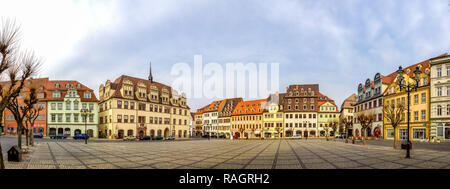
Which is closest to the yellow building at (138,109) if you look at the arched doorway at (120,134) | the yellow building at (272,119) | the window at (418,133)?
the arched doorway at (120,134)

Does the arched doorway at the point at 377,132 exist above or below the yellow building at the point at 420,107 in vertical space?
below

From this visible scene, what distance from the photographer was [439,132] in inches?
1569

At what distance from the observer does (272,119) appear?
77500 millimetres

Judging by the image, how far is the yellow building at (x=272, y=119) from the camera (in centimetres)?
7631

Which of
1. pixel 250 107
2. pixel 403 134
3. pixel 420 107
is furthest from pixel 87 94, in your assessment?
pixel 420 107

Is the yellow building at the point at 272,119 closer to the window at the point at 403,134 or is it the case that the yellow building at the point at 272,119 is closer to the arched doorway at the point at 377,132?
the arched doorway at the point at 377,132

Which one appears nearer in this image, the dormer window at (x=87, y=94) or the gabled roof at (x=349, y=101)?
the dormer window at (x=87, y=94)

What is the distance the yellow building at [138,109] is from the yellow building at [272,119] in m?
24.8

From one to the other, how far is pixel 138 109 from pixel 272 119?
127 feet

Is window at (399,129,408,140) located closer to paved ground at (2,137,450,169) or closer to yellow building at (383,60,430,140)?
yellow building at (383,60,430,140)

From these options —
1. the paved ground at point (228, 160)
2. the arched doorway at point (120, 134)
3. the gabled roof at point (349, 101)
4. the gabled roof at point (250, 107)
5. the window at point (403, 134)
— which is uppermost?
the gabled roof at point (349, 101)

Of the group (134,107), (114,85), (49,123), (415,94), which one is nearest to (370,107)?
(415,94)

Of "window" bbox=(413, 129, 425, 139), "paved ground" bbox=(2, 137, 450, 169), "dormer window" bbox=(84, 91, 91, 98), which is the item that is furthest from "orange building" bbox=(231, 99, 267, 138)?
"paved ground" bbox=(2, 137, 450, 169)

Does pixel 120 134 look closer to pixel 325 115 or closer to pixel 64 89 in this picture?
pixel 64 89
